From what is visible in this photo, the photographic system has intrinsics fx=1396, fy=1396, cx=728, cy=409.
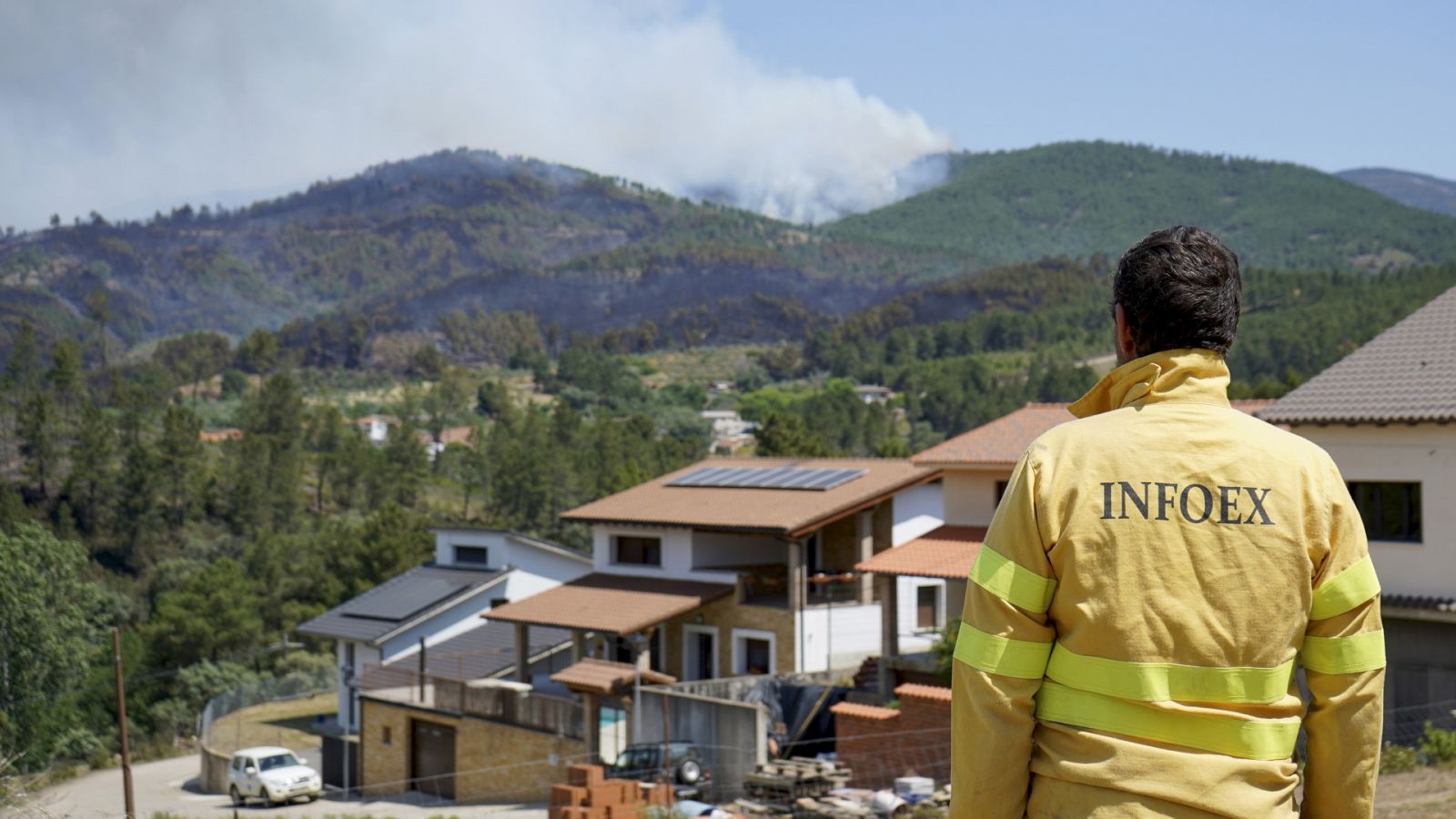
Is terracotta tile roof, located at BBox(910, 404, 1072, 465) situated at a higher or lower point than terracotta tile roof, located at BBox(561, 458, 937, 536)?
higher

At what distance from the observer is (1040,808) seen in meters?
2.65

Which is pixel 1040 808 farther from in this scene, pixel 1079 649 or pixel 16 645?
pixel 16 645

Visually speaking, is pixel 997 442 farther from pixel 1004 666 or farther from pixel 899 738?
pixel 1004 666

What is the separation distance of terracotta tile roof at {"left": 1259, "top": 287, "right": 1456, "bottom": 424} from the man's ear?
59.6ft

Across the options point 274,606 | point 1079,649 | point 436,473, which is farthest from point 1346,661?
point 436,473

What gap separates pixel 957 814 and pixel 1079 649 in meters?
0.40

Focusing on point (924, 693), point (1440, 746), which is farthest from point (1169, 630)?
point (924, 693)

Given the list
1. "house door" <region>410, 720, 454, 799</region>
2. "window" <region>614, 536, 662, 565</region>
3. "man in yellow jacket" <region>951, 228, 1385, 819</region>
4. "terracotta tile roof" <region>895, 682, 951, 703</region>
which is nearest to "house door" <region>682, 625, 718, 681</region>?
"window" <region>614, 536, 662, 565</region>

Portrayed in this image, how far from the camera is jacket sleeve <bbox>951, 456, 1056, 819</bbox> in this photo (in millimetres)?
2621

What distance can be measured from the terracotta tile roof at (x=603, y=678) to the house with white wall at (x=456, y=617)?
6.78 meters

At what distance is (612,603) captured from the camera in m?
31.8

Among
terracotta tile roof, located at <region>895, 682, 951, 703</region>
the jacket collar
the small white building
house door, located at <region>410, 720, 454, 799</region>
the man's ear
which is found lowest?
house door, located at <region>410, 720, 454, 799</region>

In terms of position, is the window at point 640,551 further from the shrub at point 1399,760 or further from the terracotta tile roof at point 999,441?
the shrub at point 1399,760

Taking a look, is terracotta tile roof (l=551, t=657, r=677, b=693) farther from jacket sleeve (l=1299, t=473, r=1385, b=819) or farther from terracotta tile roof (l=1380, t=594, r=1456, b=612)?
jacket sleeve (l=1299, t=473, r=1385, b=819)
